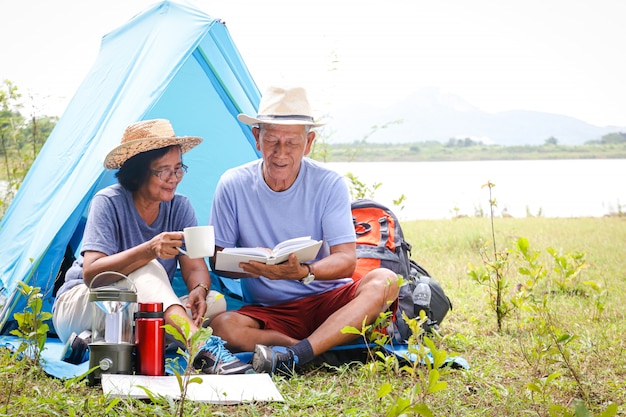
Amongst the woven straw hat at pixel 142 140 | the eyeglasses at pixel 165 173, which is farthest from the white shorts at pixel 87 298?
the woven straw hat at pixel 142 140

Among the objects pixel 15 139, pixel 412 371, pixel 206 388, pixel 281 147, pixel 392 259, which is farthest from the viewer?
pixel 15 139

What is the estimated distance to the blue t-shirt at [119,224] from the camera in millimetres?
2975

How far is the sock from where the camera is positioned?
9.29 ft

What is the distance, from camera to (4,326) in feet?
11.1

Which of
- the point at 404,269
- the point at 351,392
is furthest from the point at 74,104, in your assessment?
the point at 351,392

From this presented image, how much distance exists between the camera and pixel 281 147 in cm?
303

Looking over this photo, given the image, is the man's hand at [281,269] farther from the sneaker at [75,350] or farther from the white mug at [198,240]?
the sneaker at [75,350]

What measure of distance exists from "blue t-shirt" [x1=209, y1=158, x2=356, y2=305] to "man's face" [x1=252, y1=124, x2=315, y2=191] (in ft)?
0.38

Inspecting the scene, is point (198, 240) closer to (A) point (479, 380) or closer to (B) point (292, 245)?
(B) point (292, 245)

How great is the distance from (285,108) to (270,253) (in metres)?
0.65

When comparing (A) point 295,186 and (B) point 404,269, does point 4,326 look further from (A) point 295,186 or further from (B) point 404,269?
(B) point 404,269

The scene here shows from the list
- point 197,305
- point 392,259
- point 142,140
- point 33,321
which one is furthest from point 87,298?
point 392,259

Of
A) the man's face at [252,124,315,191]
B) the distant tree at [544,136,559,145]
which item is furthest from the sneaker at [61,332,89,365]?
the distant tree at [544,136,559,145]

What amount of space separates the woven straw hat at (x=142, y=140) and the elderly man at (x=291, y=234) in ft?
1.00
